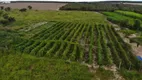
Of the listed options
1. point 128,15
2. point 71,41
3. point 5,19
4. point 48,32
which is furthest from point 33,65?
point 128,15

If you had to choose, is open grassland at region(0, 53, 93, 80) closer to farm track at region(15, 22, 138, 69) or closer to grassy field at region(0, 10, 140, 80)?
grassy field at region(0, 10, 140, 80)

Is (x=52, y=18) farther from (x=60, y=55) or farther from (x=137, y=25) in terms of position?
(x=60, y=55)

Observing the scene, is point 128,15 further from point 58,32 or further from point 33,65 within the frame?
point 33,65

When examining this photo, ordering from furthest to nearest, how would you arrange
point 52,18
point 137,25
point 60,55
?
point 52,18
point 137,25
point 60,55

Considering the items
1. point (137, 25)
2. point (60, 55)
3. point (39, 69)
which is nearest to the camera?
point (39, 69)

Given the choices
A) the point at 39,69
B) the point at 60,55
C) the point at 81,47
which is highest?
the point at 81,47

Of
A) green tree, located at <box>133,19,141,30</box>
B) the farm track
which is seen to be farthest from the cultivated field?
green tree, located at <box>133,19,141,30</box>

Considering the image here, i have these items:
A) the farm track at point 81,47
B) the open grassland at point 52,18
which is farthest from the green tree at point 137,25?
the open grassland at point 52,18

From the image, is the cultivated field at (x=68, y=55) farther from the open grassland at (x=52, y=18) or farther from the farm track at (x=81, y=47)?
the open grassland at (x=52, y=18)

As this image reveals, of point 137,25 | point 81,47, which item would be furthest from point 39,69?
point 137,25
